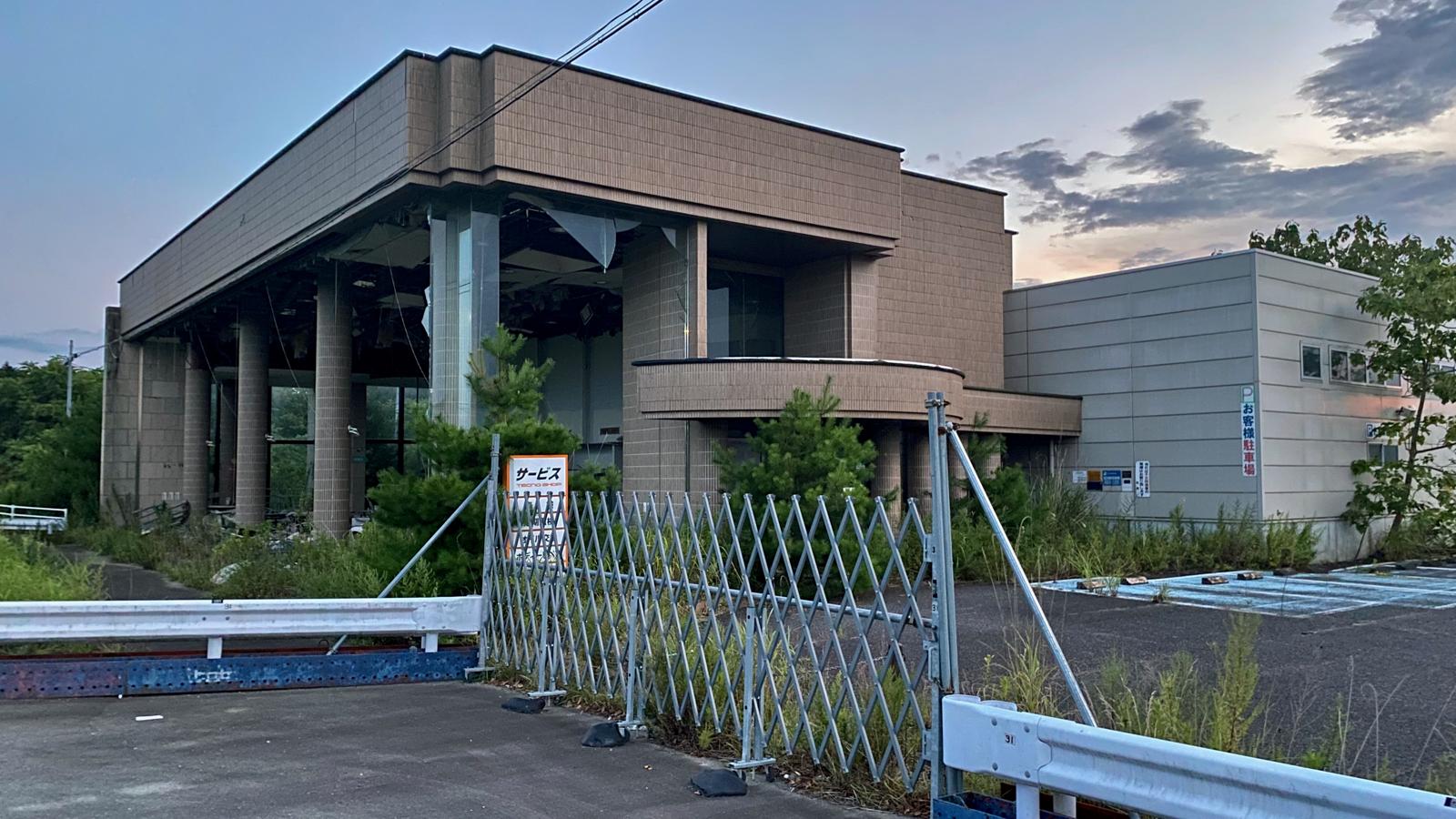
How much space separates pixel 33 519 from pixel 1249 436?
31732 millimetres

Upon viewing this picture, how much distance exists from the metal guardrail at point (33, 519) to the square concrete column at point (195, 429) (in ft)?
11.5

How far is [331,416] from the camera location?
23938 mm

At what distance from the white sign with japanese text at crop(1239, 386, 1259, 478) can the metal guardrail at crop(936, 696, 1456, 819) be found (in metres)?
18.1

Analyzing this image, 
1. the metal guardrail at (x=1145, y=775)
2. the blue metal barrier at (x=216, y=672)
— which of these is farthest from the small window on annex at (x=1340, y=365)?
the metal guardrail at (x=1145, y=775)

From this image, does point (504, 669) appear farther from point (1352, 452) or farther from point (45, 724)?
point (1352, 452)

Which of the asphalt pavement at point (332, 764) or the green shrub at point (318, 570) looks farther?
the green shrub at point (318, 570)

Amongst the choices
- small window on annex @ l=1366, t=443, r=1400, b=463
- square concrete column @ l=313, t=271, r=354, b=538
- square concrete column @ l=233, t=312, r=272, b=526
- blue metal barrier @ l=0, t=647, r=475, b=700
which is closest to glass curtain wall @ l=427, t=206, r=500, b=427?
square concrete column @ l=313, t=271, r=354, b=538

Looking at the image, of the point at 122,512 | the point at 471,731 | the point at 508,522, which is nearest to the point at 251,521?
the point at 122,512

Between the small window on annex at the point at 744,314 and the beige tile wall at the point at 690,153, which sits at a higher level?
the beige tile wall at the point at 690,153

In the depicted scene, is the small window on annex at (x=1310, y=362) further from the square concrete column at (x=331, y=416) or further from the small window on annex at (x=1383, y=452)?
the square concrete column at (x=331, y=416)

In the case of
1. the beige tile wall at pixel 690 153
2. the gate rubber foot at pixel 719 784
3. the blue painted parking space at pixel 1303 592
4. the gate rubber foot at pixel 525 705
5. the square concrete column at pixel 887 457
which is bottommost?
the blue painted parking space at pixel 1303 592

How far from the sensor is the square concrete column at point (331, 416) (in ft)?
77.2

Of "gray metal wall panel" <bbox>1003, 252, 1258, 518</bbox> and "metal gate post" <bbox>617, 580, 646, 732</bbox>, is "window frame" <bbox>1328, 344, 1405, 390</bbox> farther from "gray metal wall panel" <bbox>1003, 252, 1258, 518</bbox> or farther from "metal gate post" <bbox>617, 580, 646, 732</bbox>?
Result: "metal gate post" <bbox>617, 580, 646, 732</bbox>

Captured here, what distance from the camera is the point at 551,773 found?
6.63 m
